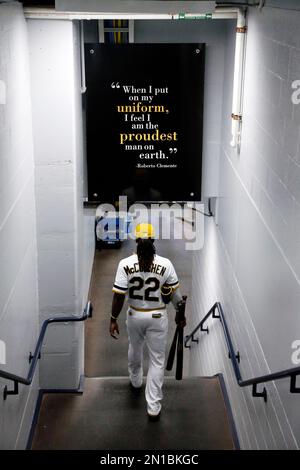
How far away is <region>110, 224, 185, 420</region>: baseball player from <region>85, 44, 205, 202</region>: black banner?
115cm

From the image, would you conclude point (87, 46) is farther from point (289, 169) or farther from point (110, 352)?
point (110, 352)

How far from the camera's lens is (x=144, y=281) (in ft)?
17.9

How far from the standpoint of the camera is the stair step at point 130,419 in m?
5.43

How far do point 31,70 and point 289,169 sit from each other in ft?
8.41

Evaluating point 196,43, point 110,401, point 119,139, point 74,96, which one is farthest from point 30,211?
point 196,43

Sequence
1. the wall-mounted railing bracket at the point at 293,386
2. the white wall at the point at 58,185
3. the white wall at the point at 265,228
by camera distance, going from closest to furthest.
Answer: the wall-mounted railing bracket at the point at 293,386 < the white wall at the point at 265,228 < the white wall at the point at 58,185

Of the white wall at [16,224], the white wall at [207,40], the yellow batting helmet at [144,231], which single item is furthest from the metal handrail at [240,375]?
the white wall at [207,40]

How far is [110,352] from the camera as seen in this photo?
10.3 metres

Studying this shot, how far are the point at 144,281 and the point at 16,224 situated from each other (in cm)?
125

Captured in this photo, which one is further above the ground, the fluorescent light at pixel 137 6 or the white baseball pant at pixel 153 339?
the fluorescent light at pixel 137 6

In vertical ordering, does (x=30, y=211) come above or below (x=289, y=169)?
below

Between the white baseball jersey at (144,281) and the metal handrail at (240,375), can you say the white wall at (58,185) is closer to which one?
the white baseball jersey at (144,281)

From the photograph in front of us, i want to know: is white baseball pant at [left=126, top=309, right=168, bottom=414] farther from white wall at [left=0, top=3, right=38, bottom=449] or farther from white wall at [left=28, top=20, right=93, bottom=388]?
white wall at [left=0, top=3, right=38, bottom=449]

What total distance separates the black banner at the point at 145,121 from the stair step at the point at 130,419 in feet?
6.28
